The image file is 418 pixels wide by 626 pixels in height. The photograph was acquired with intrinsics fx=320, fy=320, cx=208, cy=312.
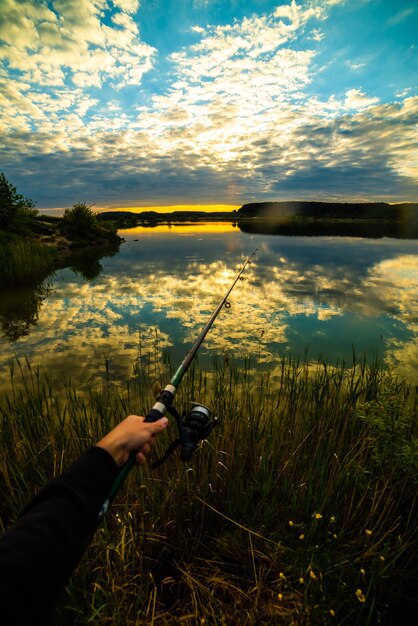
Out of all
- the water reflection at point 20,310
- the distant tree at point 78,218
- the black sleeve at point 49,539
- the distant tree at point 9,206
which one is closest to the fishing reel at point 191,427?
the black sleeve at point 49,539

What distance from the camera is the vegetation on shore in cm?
1603

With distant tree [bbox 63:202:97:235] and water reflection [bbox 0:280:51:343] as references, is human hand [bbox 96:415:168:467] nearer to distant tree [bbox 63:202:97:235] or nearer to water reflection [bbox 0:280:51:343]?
water reflection [bbox 0:280:51:343]

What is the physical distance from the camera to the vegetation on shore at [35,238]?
16.0 metres

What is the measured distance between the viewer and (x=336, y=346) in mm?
8875

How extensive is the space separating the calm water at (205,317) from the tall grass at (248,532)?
2789mm

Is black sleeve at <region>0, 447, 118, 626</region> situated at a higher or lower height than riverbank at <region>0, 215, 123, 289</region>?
higher

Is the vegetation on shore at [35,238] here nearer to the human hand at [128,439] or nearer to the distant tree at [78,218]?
the distant tree at [78,218]

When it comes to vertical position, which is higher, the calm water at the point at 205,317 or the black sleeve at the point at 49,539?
the black sleeve at the point at 49,539

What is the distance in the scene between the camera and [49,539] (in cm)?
99

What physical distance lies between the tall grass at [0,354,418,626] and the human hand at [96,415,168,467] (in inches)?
52.5

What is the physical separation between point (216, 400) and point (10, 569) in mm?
4095

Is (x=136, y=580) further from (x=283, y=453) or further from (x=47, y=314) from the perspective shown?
(x=47, y=314)

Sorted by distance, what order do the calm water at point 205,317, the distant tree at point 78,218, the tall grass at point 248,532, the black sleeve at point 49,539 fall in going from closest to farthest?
the black sleeve at point 49,539
the tall grass at point 248,532
the calm water at point 205,317
the distant tree at point 78,218

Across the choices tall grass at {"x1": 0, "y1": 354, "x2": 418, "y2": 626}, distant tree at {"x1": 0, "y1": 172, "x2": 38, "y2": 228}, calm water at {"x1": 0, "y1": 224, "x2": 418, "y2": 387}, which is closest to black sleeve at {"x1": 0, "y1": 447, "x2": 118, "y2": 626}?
tall grass at {"x1": 0, "y1": 354, "x2": 418, "y2": 626}
